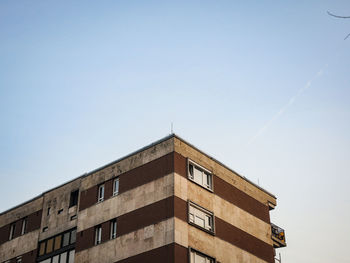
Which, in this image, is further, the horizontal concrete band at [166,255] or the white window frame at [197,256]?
the white window frame at [197,256]

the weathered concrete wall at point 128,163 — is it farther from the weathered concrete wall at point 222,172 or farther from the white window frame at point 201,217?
the white window frame at point 201,217

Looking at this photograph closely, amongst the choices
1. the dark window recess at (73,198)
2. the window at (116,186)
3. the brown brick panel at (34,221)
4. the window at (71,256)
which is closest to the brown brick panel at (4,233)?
the brown brick panel at (34,221)

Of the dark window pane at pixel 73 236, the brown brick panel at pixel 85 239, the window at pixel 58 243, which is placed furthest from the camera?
the window at pixel 58 243

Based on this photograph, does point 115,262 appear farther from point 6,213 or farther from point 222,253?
point 6,213

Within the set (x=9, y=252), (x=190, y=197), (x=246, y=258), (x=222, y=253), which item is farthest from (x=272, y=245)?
(x=9, y=252)

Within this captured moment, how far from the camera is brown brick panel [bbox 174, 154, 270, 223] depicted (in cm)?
4187

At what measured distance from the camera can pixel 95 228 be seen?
43844 millimetres

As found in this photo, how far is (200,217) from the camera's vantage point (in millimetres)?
41344

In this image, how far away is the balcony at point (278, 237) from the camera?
49428 mm

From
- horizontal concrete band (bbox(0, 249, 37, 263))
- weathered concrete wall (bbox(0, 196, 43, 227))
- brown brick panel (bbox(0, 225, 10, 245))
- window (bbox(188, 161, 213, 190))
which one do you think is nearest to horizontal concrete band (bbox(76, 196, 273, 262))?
window (bbox(188, 161, 213, 190))

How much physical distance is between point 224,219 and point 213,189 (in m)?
2.59

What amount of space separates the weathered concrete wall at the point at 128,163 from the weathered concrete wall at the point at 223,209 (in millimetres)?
2886

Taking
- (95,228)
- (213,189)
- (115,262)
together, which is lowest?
(115,262)

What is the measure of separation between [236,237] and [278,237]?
753 centimetres
